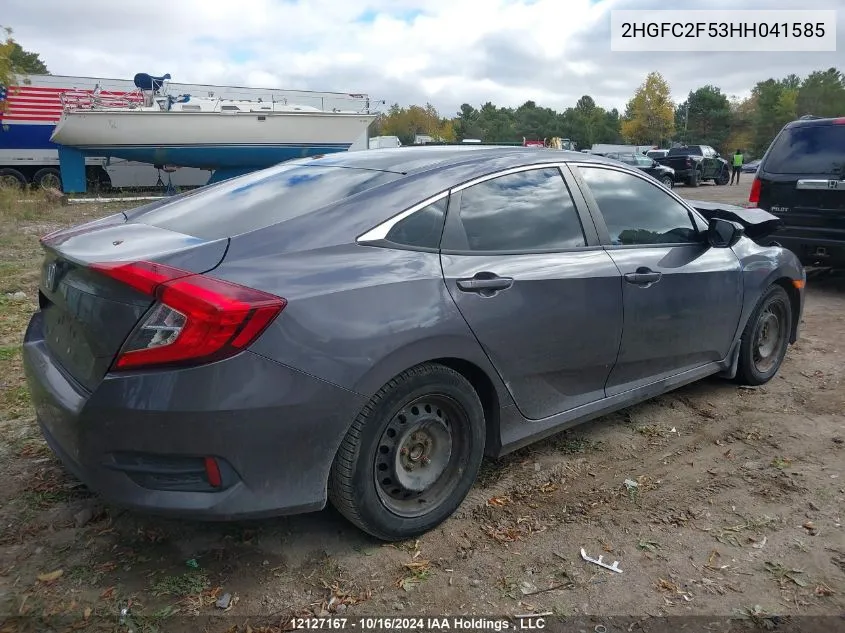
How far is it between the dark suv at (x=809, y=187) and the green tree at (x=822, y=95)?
61.4 meters

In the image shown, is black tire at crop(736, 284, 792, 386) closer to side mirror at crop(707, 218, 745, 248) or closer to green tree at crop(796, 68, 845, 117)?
side mirror at crop(707, 218, 745, 248)

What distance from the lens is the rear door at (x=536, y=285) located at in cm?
279

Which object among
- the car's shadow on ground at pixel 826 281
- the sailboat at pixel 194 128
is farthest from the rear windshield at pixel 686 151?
the car's shadow on ground at pixel 826 281

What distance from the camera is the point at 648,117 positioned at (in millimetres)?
61688

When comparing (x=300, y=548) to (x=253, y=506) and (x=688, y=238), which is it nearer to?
(x=253, y=506)

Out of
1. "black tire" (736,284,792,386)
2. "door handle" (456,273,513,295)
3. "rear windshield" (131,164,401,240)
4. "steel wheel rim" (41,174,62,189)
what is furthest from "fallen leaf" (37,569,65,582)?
"steel wheel rim" (41,174,62,189)

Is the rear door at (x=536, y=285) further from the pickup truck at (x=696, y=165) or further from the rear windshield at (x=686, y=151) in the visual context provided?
A: the rear windshield at (x=686, y=151)

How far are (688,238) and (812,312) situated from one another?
3.69 metres

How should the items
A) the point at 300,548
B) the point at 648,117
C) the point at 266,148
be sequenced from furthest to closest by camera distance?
the point at 648,117, the point at 266,148, the point at 300,548

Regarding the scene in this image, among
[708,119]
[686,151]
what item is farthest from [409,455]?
[708,119]

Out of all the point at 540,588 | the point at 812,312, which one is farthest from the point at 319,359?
the point at 812,312

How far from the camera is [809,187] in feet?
23.2

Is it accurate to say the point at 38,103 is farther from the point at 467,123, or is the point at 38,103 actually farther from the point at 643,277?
the point at 467,123

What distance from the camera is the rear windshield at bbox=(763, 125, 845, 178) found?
6.95m
